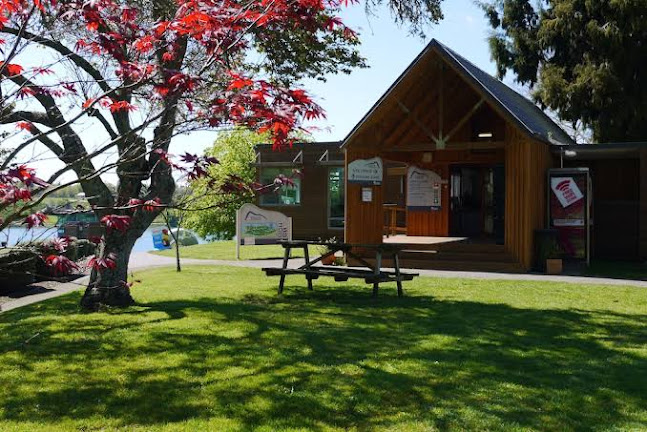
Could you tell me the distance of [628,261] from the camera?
18.0 meters

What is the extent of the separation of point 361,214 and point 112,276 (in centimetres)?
798

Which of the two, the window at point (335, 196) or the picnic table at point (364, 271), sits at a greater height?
the window at point (335, 196)

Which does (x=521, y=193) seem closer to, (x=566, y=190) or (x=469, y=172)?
(x=566, y=190)

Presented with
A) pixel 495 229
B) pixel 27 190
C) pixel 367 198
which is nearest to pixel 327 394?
pixel 27 190

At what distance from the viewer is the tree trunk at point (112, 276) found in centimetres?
918

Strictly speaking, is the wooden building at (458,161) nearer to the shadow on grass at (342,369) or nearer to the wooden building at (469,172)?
the wooden building at (469,172)

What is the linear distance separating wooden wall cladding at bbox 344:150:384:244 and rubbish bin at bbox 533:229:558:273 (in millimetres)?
3744

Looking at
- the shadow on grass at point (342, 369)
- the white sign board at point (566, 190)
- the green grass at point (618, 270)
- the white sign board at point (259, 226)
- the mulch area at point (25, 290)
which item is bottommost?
the shadow on grass at point (342, 369)

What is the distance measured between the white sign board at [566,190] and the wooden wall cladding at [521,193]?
740mm

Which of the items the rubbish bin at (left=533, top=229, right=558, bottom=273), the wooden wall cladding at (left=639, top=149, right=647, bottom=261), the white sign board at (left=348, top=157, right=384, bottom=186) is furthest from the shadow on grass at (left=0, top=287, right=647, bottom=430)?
the wooden wall cladding at (left=639, top=149, right=647, bottom=261)

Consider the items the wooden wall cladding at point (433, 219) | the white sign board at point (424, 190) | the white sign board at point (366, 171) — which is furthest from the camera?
the wooden wall cladding at point (433, 219)

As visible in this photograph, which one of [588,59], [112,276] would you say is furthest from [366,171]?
[588,59]

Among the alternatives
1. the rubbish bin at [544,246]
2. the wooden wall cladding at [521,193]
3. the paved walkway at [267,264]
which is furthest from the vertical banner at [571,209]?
the paved walkway at [267,264]

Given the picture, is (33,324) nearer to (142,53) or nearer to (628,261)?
(142,53)
